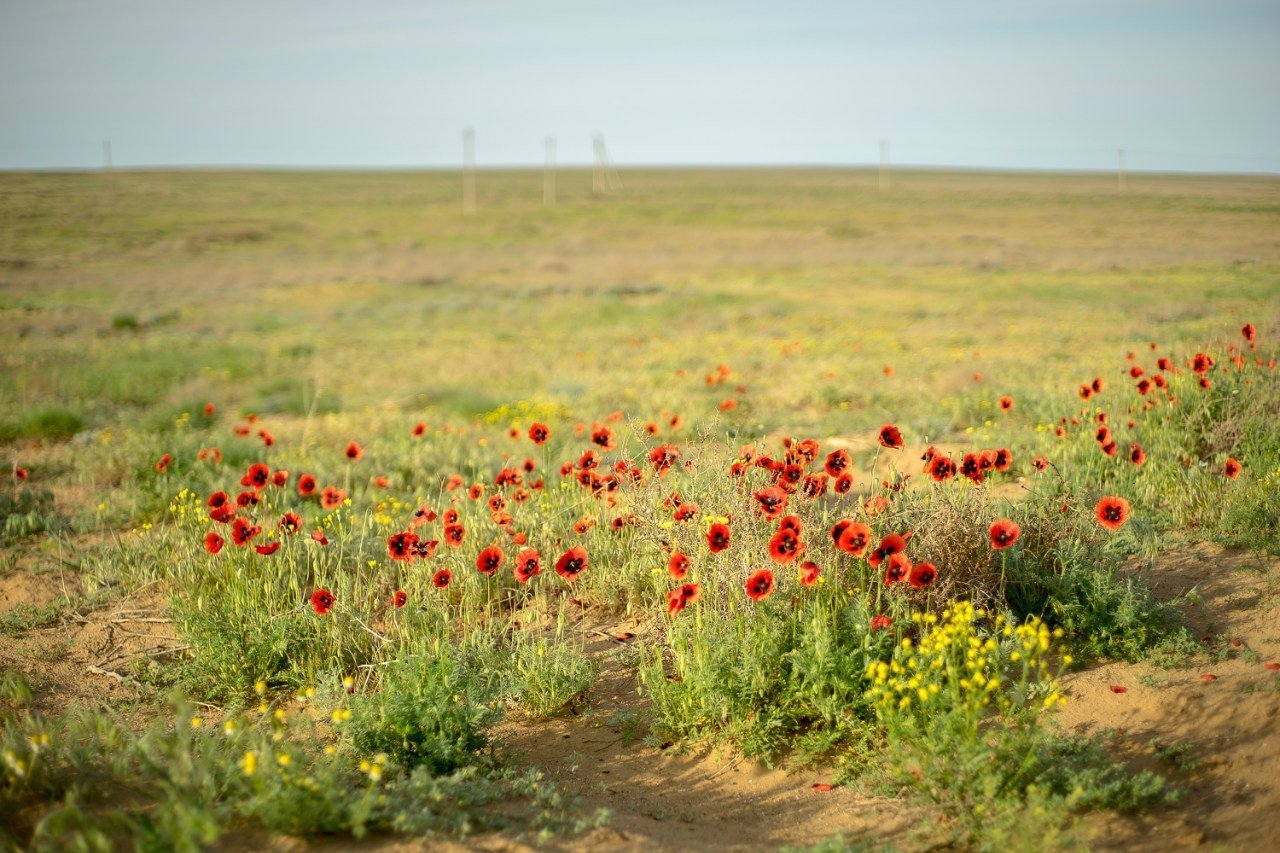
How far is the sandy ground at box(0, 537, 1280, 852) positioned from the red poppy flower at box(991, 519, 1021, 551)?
672 millimetres

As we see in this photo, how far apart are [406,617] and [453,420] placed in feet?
19.6

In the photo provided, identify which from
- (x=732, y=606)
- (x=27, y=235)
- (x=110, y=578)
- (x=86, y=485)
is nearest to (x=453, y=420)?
(x=86, y=485)

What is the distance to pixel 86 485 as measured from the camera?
6.55 metres

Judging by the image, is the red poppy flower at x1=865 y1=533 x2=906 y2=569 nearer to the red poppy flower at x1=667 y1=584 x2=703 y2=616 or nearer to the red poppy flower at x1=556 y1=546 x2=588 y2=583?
the red poppy flower at x1=667 y1=584 x2=703 y2=616

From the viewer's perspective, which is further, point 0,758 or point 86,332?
point 86,332

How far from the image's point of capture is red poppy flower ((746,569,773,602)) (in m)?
3.01

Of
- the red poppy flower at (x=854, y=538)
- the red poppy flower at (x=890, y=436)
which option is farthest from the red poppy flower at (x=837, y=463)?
the red poppy flower at (x=854, y=538)

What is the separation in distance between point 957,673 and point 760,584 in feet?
2.33

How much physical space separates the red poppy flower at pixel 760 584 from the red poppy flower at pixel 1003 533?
2.64 feet

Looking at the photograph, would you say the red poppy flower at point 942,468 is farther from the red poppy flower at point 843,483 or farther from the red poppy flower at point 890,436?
the red poppy flower at point 843,483

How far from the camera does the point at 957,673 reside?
2922 millimetres

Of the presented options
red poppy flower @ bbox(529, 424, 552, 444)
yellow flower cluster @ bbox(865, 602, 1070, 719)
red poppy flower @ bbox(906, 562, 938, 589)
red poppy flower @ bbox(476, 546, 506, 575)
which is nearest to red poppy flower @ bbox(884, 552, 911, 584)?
red poppy flower @ bbox(906, 562, 938, 589)

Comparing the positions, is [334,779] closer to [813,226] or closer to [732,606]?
[732,606]

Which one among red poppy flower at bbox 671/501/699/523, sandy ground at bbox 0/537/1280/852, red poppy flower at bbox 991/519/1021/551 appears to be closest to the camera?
sandy ground at bbox 0/537/1280/852
